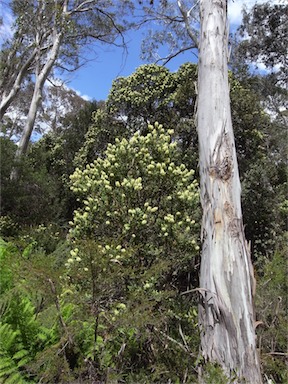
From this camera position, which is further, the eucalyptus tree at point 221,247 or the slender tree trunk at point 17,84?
the slender tree trunk at point 17,84

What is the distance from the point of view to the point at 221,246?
2.82 metres

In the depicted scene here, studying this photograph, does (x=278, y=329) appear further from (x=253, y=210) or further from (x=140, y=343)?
(x=253, y=210)

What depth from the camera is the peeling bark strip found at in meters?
2.56

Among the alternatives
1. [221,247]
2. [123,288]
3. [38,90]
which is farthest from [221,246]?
[38,90]

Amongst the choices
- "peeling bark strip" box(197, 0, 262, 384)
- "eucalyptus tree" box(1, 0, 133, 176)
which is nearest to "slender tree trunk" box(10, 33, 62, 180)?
"eucalyptus tree" box(1, 0, 133, 176)

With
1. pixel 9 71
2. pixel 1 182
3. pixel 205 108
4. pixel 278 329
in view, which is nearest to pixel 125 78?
pixel 9 71

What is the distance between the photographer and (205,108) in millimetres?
3432

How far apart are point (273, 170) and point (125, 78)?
219 inches

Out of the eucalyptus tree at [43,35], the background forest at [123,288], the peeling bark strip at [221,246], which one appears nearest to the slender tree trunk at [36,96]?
the eucalyptus tree at [43,35]

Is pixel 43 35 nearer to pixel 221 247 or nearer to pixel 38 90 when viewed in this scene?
pixel 38 90

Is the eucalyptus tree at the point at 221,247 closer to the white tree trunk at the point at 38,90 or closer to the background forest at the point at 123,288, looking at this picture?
the background forest at the point at 123,288

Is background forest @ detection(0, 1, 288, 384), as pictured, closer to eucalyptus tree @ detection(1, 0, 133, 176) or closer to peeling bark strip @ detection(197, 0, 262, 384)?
peeling bark strip @ detection(197, 0, 262, 384)

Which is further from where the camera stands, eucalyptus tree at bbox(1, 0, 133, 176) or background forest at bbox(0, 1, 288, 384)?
eucalyptus tree at bbox(1, 0, 133, 176)

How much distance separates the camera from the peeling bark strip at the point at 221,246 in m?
2.56
